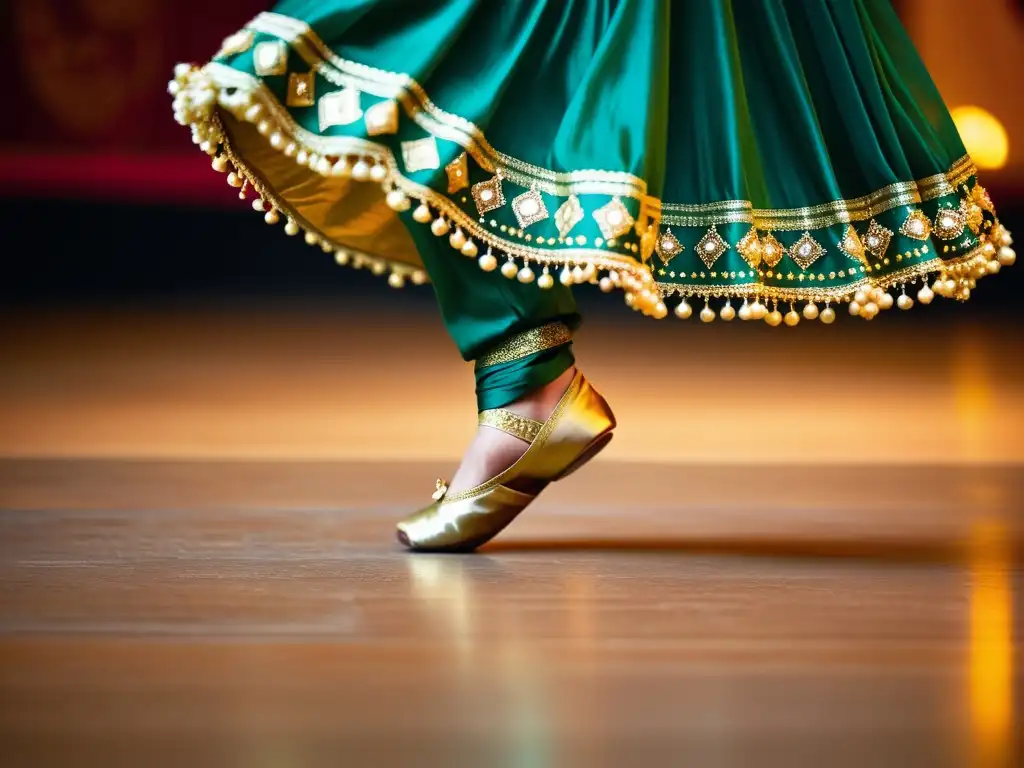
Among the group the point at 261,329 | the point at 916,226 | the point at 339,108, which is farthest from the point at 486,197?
the point at 261,329

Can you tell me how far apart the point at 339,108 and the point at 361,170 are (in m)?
0.06

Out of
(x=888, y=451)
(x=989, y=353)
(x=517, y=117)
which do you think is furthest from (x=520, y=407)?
(x=989, y=353)

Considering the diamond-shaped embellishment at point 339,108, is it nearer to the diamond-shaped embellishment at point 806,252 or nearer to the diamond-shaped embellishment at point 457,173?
the diamond-shaped embellishment at point 457,173

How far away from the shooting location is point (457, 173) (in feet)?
4.00

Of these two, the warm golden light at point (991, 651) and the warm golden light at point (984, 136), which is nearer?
the warm golden light at point (991, 651)

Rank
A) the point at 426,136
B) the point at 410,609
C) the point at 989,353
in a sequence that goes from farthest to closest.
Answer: the point at 989,353 → the point at 426,136 → the point at 410,609

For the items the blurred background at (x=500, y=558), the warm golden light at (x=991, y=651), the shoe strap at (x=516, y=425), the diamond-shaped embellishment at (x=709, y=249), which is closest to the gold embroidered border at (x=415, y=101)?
the diamond-shaped embellishment at (x=709, y=249)

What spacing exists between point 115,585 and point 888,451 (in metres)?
1.12

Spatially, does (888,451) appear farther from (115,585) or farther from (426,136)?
(115,585)

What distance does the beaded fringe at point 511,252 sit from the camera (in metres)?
1.20

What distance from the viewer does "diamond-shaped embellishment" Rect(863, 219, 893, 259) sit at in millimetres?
1281

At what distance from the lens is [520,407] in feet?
4.37

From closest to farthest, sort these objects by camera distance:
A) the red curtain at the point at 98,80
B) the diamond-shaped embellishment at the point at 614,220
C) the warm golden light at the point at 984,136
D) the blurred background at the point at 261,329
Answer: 1. the diamond-shaped embellishment at the point at 614,220
2. the blurred background at the point at 261,329
3. the red curtain at the point at 98,80
4. the warm golden light at the point at 984,136

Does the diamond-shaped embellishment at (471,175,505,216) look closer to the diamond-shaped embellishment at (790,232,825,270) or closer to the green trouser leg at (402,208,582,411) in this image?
the green trouser leg at (402,208,582,411)
